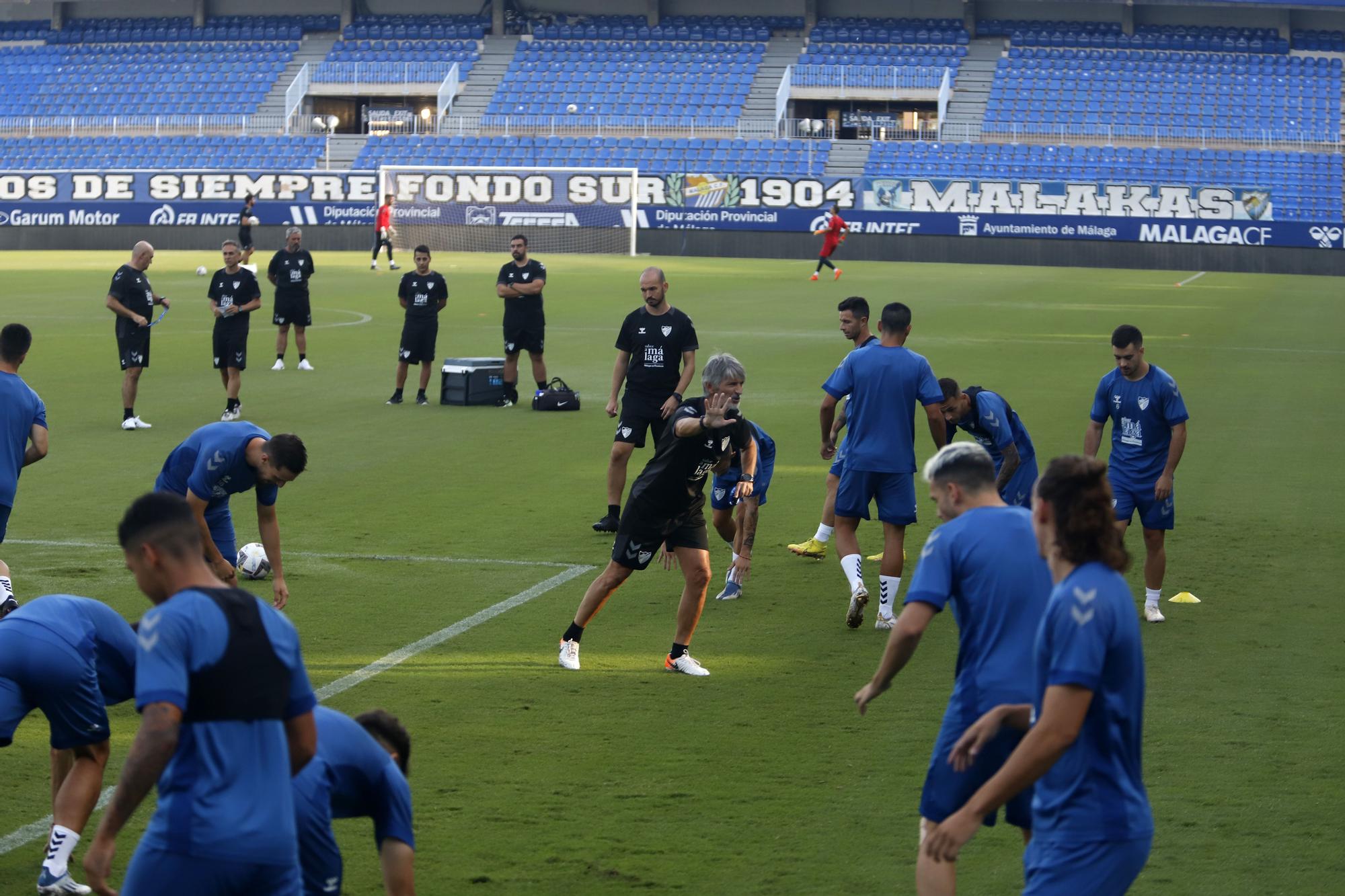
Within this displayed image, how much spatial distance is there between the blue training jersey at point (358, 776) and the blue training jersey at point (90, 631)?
155cm

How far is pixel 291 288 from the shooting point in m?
24.5

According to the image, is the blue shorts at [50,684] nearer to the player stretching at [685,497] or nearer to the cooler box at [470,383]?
the player stretching at [685,497]

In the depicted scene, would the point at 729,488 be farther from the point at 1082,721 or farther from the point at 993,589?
the point at 1082,721

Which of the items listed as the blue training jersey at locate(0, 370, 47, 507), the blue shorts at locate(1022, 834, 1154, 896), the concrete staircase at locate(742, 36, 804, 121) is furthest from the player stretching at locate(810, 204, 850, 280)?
the blue shorts at locate(1022, 834, 1154, 896)

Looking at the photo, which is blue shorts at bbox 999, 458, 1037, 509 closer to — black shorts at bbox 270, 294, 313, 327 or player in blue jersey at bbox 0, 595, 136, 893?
player in blue jersey at bbox 0, 595, 136, 893

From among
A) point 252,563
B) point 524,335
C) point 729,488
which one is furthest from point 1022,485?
point 524,335

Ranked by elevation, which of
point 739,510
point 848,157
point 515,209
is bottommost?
point 739,510

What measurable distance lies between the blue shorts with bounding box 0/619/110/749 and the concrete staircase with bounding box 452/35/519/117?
63.6 metres

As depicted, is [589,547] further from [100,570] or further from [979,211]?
[979,211]

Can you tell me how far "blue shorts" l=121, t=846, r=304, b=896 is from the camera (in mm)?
4328

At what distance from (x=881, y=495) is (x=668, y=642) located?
1.76 m

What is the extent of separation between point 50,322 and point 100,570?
21198 millimetres

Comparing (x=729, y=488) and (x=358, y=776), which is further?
(x=729, y=488)

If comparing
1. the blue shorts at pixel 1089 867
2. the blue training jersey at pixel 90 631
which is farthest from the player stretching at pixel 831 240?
the blue shorts at pixel 1089 867
